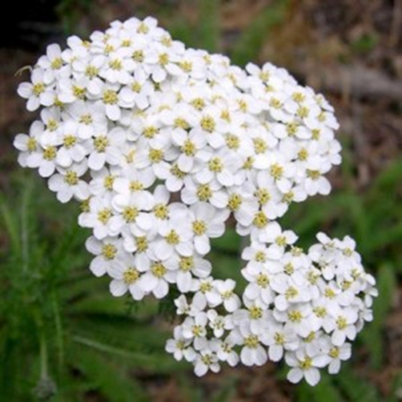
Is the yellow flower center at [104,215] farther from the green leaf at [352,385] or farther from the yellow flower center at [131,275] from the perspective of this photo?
the green leaf at [352,385]

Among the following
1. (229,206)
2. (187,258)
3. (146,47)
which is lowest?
(187,258)

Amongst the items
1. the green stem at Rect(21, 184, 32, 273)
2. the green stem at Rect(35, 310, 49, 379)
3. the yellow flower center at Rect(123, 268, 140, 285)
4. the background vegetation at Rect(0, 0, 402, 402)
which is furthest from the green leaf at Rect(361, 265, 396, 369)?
the yellow flower center at Rect(123, 268, 140, 285)

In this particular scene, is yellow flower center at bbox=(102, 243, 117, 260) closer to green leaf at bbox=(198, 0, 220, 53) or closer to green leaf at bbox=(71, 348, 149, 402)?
green leaf at bbox=(71, 348, 149, 402)

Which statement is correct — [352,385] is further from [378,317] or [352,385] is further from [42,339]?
[42,339]

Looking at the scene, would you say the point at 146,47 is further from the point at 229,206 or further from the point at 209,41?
the point at 209,41

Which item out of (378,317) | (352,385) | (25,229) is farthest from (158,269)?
(378,317)

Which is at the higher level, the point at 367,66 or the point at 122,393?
the point at 367,66

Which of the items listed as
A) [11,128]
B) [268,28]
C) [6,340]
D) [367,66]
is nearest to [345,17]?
[367,66]
